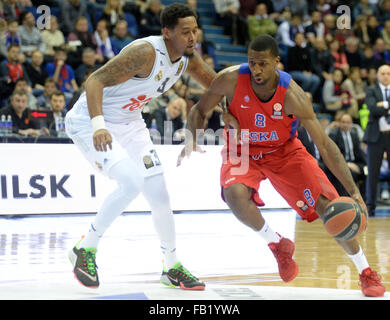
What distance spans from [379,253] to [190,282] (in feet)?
8.42

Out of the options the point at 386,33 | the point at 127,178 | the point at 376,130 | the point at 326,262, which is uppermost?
the point at 127,178

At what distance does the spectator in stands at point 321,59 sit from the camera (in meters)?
14.7

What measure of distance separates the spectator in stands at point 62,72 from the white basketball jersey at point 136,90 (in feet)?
23.2

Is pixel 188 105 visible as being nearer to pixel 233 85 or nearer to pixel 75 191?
pixel 75 191

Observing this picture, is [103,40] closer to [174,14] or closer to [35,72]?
[35,72]

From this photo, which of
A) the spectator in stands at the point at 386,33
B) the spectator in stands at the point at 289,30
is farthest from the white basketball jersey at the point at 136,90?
the spectator in stands at the point at 386,33

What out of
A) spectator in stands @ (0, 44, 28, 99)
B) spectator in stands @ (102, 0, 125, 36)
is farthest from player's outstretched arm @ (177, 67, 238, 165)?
spectator in stands @ (102, 0, 125, 36)

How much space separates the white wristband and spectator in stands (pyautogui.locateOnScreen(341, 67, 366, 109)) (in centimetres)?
1111

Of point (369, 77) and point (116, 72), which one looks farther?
point (369, 77)

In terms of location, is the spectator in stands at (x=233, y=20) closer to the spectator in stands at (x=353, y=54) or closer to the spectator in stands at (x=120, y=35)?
the spectator in stands at (x=353, y=54)

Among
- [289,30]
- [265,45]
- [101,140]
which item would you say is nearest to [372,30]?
[289,30]

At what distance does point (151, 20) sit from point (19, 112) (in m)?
4.47

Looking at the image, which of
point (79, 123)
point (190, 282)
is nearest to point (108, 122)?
point (79, 123)

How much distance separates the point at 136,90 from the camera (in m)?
4.38
